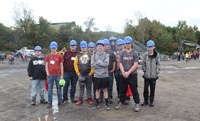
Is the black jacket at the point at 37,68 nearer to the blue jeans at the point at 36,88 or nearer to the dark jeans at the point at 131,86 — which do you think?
the blue jeans at the point at 36,88

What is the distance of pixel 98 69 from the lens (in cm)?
Answer: 742

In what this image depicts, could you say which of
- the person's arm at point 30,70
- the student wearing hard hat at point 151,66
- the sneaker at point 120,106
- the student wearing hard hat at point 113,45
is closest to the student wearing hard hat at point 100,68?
the sneaker at point 120,106

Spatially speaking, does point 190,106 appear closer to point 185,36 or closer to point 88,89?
point 88,89

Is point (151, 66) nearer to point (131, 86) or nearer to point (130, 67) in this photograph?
point (130, 67)

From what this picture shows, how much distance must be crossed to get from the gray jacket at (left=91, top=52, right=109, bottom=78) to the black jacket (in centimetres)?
176

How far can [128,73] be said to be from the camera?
23.7ft

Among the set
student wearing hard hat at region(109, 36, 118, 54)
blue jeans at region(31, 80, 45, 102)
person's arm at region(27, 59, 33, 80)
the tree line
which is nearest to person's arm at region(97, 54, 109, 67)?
student wearing hard hat at region(109, 36, 118, 54)

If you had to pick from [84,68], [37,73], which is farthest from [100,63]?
[37,73]

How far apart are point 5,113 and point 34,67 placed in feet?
5.34

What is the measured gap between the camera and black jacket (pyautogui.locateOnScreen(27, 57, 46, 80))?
830 centimetres

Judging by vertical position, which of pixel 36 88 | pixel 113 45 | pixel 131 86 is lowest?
pixel 36 88

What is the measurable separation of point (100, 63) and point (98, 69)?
0.20 m

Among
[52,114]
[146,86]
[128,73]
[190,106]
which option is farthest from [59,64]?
[190,106]

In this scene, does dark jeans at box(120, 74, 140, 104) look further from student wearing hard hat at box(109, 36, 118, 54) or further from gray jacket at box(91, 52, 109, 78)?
student wearing hard hat at box(109, 36, 118, 54)
